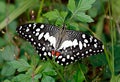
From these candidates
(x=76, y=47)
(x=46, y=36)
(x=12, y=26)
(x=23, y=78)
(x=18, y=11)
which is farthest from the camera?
(x=12, y=26)

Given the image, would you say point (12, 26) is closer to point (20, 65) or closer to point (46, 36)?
point (46, 36)

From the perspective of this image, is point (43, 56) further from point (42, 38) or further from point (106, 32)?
point (106, 32)

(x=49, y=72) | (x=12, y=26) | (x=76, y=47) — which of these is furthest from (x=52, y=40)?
(x=12, y=26)

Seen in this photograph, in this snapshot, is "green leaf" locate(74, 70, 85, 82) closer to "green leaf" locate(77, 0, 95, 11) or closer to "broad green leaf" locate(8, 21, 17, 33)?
"green leaf" locate(77, 0, 95, 11)

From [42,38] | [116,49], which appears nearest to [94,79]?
[116,49]

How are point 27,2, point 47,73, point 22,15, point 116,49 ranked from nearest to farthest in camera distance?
1. point 47,73
2. point 116,49
3. point 27,2
4. point 22,15

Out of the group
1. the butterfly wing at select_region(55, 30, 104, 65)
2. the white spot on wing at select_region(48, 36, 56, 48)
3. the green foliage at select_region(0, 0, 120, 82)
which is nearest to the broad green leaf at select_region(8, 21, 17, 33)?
the green foliage at select_region(0, 0, 120, 82)
